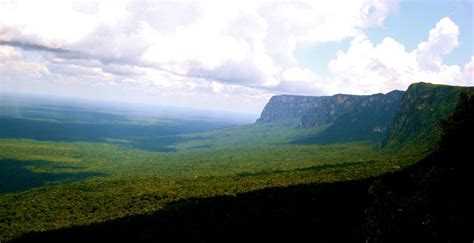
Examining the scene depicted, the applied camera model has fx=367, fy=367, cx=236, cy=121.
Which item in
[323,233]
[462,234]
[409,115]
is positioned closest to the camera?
[462,234]

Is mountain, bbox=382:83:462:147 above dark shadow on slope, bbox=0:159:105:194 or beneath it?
above

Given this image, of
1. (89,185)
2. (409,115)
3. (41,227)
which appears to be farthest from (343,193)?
(409,115)

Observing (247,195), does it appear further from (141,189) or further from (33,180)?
(33,180)

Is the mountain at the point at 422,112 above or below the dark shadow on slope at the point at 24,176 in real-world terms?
above

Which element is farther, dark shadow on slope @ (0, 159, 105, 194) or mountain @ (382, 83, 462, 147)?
dark shadow on slope @ (0, 159, 105, 194)

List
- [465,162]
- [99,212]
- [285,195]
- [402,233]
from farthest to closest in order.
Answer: [99,212] → [285,195] → [465,162] → [402,233]

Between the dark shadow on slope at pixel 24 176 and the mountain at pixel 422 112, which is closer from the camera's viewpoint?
the mountain at pixel 422 112

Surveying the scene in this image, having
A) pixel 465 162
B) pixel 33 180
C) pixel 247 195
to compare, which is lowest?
pixel 33 180

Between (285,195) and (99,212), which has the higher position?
(285,195)
